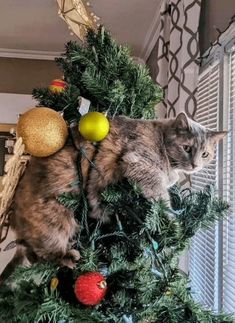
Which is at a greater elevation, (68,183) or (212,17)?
(212,17)

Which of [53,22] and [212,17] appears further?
[53,22]

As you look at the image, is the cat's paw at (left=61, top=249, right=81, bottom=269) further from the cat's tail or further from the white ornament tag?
the white ornament tag

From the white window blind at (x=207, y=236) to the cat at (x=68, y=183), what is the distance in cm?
73

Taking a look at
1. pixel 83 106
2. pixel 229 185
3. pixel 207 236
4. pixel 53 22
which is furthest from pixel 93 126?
pixel 53 22

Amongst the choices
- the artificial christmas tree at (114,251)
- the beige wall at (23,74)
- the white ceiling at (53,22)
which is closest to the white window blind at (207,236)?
the artificial christmas tree at (114,251)

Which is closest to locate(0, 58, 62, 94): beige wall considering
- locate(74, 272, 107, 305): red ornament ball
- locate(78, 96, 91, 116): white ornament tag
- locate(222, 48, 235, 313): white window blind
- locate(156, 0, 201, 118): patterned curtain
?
locate(156, 0, 201, 118): patterned curtain

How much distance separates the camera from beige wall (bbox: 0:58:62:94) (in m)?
2.96

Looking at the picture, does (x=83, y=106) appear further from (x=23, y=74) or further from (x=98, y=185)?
(x=23, y=74)

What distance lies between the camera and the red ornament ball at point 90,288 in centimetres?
51

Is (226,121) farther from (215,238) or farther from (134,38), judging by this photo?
(134,38)

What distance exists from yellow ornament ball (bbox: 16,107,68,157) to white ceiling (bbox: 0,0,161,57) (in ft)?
5.56

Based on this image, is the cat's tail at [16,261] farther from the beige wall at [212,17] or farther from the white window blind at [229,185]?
the beige wall at [212,17]

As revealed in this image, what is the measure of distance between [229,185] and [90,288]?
0.81 metres

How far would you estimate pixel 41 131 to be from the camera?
1.82 feet
